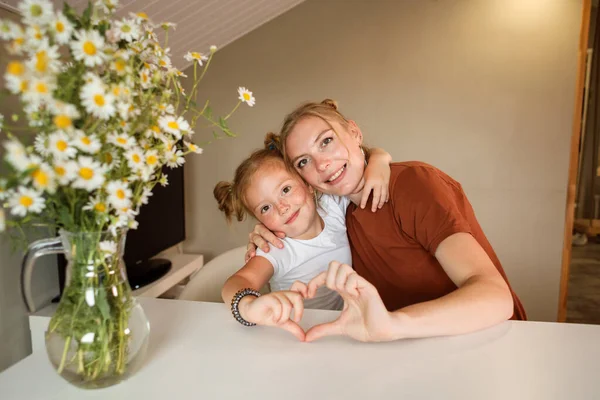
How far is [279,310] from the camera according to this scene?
2.92ft

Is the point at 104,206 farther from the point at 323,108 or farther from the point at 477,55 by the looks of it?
the point at 477,55

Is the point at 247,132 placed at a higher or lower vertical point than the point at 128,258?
higher

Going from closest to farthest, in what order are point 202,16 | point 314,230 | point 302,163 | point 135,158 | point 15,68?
point 15,68 < point 135,158 < point 302,163 < point 314,230 < point 202,16

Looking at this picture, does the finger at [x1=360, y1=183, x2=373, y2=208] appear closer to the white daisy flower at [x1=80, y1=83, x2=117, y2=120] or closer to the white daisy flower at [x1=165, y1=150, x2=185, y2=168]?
the white daisy flower at [x1=165, y1=150, x2=185, y2=168]

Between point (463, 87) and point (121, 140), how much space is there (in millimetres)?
2645

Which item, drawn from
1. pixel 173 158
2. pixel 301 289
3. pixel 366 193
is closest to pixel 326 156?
pixel 366 193

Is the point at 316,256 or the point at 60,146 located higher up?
the point at 60,146

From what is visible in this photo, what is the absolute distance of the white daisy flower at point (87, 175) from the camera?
2.04 ft

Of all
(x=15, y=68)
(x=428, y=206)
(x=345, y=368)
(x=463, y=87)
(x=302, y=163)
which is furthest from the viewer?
(x=463, y=87)

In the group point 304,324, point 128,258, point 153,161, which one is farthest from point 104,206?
point 128,258

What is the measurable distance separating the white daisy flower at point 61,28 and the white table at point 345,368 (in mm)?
538

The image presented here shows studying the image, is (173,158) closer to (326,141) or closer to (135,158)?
(135,158)

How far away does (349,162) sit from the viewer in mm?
1323

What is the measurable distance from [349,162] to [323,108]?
20 centimetres
